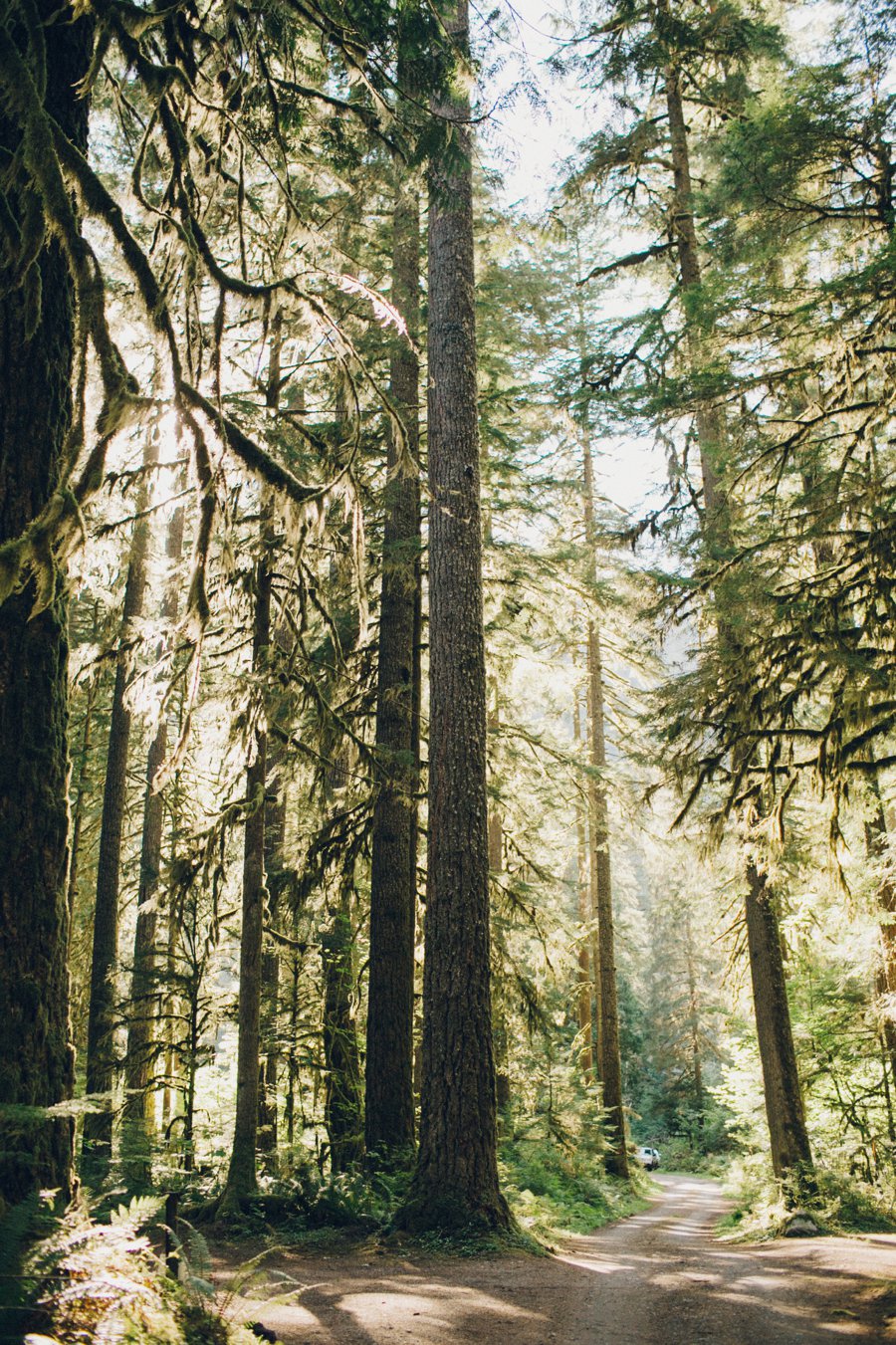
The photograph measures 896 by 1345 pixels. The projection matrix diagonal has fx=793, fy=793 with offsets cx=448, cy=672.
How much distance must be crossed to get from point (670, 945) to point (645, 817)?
27949 millimetres

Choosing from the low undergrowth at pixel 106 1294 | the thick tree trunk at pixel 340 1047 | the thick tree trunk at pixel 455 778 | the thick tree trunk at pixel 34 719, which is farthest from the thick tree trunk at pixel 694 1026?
the thick tree trunk at pixel 34 719

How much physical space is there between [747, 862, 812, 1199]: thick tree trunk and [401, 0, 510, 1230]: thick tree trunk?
450 cm

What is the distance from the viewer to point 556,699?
75.3ft

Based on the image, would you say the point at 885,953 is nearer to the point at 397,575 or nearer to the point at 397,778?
the point at 397,778

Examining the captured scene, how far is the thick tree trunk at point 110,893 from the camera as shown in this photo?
11031mm

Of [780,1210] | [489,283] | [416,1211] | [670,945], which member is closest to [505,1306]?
[416,1211]

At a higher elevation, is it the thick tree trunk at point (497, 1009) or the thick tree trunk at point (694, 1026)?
the thick tree trunk at point (497, 1009)

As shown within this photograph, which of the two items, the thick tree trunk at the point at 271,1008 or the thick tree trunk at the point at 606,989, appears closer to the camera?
the thick tree trunk at the point at 271,1008

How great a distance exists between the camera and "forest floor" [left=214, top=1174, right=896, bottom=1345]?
4116 mm

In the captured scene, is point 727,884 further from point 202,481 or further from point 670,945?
point 670,945

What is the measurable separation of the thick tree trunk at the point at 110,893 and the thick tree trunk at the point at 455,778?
4.66m

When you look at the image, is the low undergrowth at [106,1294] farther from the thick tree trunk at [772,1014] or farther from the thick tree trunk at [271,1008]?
the thick tree trunk at [772,1014]

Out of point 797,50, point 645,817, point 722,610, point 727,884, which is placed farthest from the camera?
point 645,817

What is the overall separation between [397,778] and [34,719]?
5666 millimetres
